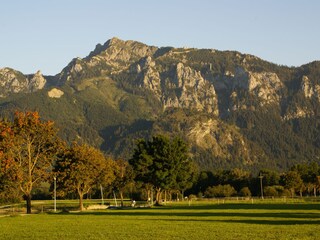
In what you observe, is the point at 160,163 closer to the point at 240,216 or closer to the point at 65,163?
the point at 65,163

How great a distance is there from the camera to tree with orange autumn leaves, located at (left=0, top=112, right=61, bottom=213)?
91.2m

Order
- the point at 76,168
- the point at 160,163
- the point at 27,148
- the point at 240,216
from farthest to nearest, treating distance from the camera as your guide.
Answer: the point at 160,163 → the point at 76,168 → the point at 27,148 → the point at 240,216

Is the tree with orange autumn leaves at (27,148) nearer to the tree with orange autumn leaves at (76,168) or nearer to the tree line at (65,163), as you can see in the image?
the tree line at (65,163)

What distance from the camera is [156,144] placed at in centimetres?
13350

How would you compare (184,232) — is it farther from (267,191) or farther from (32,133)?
(267,191)

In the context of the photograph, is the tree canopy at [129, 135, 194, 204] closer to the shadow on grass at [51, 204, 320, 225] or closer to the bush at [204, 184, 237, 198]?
the shadow on grass at [51, 204, 320, 225]

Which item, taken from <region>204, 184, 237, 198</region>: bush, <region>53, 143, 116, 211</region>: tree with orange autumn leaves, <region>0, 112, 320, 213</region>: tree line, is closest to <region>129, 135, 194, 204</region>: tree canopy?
<region>0, 112, 320, 213</region>: tree line

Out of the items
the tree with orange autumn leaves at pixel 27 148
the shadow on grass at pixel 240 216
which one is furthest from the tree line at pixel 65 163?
the shadow on grass at pixel 240 216

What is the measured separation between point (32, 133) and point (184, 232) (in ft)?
178

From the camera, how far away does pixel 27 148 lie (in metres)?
93.8

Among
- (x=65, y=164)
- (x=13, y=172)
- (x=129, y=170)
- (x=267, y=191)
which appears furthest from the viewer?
(x=267, y=191)

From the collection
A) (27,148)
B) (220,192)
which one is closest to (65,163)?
(27,148)

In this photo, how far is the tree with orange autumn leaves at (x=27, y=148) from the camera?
91.2 meters

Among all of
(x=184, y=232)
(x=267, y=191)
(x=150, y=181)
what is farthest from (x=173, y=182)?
(x=184, y=232)
